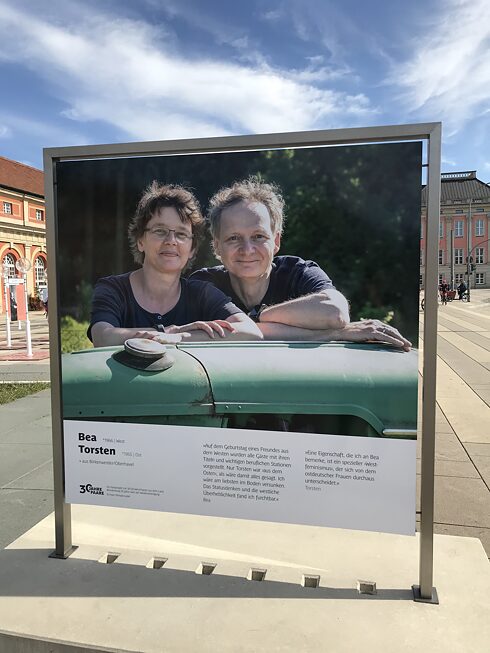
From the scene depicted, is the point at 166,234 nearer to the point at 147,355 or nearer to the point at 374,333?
the point at 147,355

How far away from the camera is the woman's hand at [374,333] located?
8.40 feet

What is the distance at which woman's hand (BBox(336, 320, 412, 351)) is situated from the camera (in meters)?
2.56

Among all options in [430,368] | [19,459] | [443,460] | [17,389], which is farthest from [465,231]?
[430,368]

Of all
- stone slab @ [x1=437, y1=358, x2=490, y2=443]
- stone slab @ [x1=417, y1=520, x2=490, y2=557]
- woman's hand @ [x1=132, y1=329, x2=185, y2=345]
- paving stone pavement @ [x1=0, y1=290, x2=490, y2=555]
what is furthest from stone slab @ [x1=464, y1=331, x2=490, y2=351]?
woman's hand @ [x1=132, y1=329, x2=185, y2=345]

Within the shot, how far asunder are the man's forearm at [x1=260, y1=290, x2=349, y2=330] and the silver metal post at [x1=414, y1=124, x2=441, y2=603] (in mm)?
A: 425

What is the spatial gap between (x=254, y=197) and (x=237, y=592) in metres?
2.13

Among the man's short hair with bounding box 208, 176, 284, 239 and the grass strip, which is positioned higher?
the man's short hair with bounding box 208, 176, 284, 239

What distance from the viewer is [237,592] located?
9.41 ft

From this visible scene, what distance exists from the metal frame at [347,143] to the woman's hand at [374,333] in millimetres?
166

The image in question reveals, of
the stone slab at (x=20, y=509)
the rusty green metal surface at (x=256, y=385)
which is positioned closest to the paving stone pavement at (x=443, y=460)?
the stone slab at (x=20, y=509)

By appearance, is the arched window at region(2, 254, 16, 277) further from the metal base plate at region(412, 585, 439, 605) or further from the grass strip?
the metal base plate at region(412, 585, 439, 605)

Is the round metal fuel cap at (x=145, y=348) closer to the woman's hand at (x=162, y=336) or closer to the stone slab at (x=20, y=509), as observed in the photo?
the woman's hand at (x=162, y=336)

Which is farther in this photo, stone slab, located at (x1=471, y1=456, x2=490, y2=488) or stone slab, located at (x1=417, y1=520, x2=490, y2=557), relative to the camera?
stone slab, located at (x1=471, y1=456, x2=490, y2=488)

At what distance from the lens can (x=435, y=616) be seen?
104 inches
